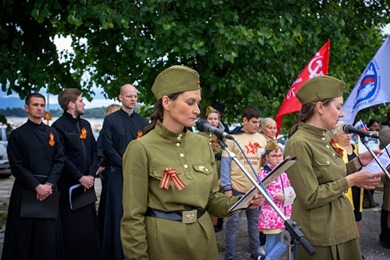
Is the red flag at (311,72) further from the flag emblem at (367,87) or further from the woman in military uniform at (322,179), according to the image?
the woman in military uniform at (322,179)

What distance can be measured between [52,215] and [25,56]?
3470mm

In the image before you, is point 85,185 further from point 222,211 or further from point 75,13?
point 222,211

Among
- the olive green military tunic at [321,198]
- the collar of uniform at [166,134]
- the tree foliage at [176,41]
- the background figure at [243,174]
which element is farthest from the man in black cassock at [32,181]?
the olive green military tunic at [321,198]

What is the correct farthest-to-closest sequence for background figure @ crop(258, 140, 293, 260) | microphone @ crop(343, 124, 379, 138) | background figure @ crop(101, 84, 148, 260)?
background figure @ crop(101, 84, 148, 260)
background figure @ crop(258, 140, 293, 260)
microphone @ crop(343, 124, 379, 138)

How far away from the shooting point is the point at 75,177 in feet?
22.2

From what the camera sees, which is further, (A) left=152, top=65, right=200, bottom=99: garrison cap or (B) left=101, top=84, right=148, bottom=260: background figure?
(B) left=101, top=84, right=148, bottom=260: background figure

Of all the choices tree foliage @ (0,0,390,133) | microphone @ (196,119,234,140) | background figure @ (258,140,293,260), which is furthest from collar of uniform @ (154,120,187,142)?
tree foliage @ (0,0,390,133)

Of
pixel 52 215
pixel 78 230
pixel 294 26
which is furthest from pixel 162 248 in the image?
pixel 294 26

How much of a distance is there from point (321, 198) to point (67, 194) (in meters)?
3.96

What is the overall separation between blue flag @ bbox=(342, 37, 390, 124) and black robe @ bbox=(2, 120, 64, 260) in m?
3.64

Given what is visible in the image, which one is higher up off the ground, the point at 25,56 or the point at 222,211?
the point at 25,56

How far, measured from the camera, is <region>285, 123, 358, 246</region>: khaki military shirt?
12.1 ft

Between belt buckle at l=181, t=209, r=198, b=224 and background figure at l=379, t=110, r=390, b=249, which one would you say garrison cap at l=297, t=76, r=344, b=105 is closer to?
belt buckle at l=181, t=209, r=198, b=224

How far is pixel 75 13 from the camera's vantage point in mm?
8648
